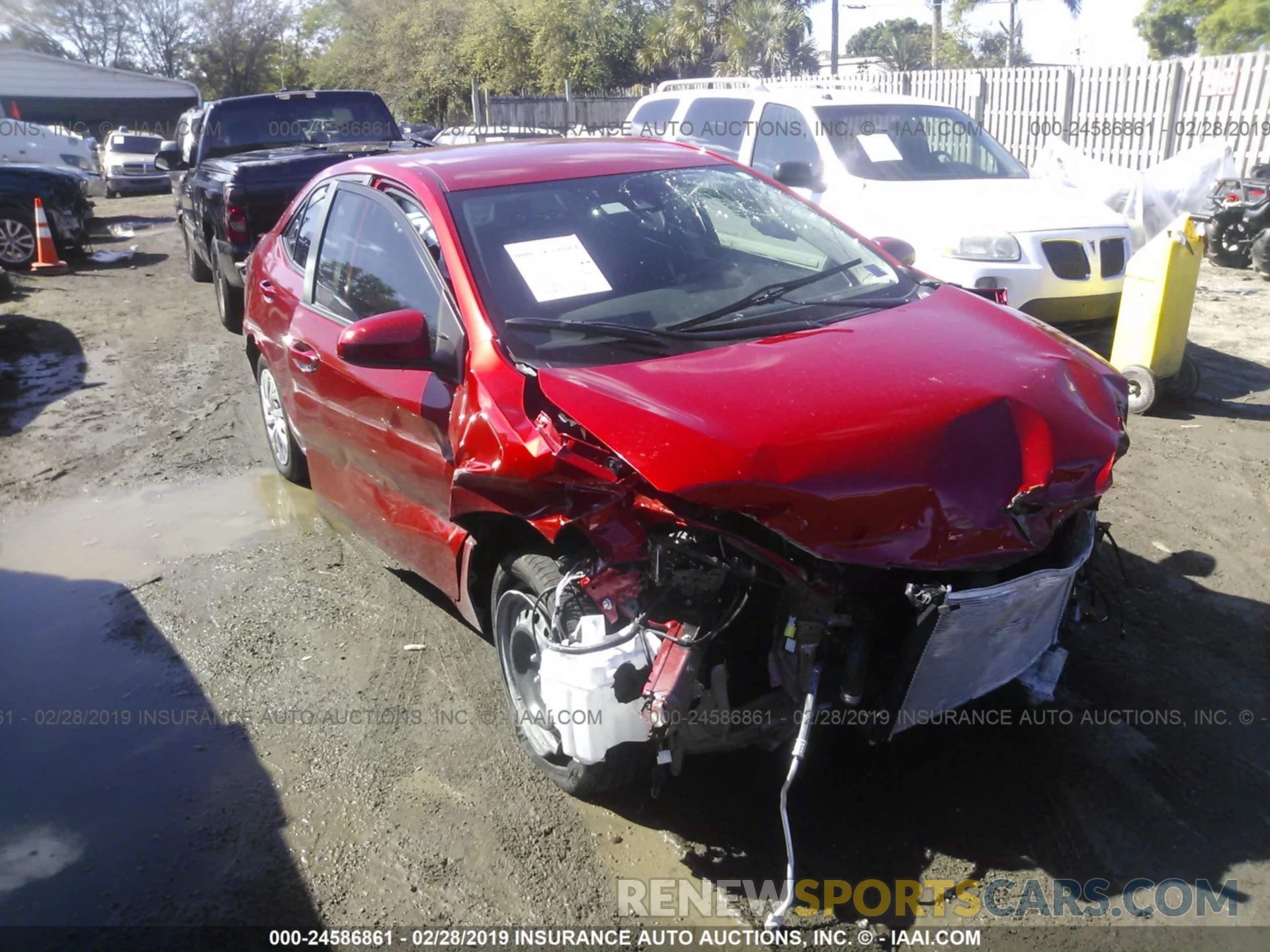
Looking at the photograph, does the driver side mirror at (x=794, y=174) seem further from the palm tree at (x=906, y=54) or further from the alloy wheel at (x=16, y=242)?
the palm tree at (x=906, y=54)

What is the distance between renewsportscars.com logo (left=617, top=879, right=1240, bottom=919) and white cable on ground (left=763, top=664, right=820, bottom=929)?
13cm

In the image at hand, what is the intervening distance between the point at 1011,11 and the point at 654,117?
147ft

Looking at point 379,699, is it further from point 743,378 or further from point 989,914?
point 989,914

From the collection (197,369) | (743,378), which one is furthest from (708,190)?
(197,369)

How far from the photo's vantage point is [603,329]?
3312mm

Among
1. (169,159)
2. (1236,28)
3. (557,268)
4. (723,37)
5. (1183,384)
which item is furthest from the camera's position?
(1236,28)

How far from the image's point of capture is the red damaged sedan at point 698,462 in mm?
2697

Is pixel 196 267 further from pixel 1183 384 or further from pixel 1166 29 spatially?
pixel 1166 29

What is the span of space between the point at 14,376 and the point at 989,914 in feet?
29.1

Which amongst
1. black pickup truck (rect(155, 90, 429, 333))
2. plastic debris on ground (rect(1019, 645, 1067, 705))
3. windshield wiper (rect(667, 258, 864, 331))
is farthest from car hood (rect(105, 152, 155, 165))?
plastic debris on ground (rect(1019, 645, 1067, 705))

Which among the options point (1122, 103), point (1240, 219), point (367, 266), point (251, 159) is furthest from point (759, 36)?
point (367, 266)

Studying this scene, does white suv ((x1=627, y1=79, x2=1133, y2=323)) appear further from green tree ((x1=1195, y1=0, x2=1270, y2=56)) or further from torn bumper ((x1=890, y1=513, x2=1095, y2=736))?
green tree ((x1=1195, y1=0, x2=1270, y2=56))

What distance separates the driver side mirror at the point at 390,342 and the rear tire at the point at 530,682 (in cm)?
75

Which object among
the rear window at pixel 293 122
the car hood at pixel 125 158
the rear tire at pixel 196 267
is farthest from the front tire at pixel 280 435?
the car hood at pixel 125 158
